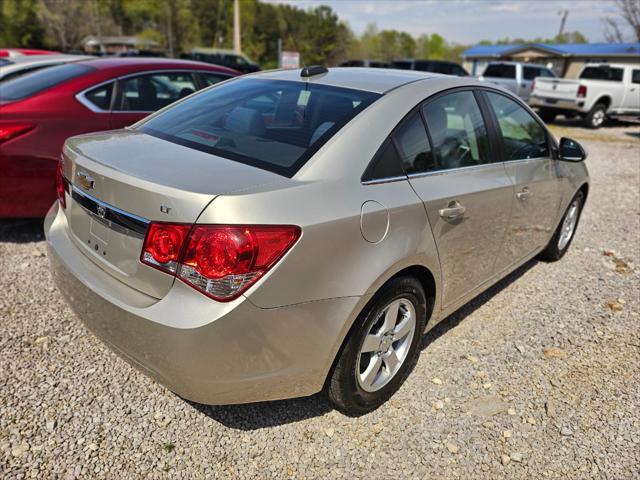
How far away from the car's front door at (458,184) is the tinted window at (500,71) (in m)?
17.1

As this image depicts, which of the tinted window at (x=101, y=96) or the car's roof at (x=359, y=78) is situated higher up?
the car's roof at (x=359, y=78)

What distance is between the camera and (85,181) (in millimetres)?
2236

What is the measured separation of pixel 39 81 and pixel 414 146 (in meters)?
3.72

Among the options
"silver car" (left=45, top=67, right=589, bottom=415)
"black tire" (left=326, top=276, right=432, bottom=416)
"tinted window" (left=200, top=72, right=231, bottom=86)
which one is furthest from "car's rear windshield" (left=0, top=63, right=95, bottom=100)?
"black tire" (left=326, top=276, right=432, bottom=416)

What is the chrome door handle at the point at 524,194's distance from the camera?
3.37 meters

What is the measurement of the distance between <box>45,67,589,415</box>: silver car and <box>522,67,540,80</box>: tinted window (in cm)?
1796

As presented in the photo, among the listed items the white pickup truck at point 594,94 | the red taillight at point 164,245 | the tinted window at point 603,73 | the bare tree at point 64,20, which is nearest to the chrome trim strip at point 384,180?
the red taillight at point 164,245

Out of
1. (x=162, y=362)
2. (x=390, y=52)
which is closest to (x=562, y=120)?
(x=162, y=362)

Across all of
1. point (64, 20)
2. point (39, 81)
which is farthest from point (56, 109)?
point (64, 20)

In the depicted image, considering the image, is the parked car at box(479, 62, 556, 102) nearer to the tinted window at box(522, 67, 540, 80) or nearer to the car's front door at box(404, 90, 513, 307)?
the tinted window at box(522, 67, 540, 80)

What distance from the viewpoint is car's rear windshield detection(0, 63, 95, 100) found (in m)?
4.30

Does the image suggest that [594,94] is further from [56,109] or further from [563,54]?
[563,54]

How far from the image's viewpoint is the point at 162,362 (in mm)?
1989

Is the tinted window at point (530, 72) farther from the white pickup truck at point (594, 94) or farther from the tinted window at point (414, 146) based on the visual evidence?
the tinted window at point (414, 146)
